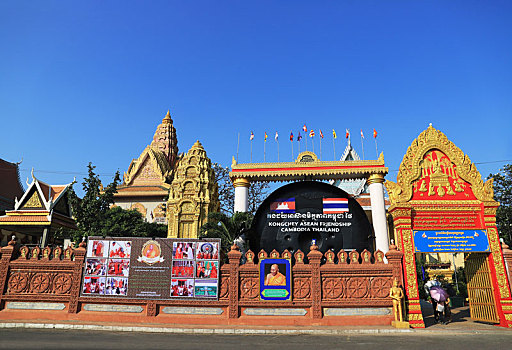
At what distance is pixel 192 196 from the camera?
2948cm

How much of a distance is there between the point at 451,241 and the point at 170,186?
88.2 feet

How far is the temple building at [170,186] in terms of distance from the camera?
29031 millimetres

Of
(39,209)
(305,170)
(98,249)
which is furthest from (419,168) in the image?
(39,209)

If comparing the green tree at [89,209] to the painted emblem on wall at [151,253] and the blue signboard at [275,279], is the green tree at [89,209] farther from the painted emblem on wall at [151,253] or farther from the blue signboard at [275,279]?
the blue signboard at [275,279]

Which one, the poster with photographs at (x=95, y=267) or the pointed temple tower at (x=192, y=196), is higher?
the pointed temple tower at (x=192, y=196)

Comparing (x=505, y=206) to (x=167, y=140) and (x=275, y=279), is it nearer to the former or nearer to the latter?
(x=275, y=279)

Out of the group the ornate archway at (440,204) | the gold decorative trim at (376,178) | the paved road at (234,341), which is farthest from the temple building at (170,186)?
the ornate archway at (440,204)

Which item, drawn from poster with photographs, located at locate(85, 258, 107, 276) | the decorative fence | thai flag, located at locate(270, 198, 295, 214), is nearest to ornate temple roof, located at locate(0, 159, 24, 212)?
the decorative fence

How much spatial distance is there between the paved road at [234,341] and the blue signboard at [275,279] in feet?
6.78

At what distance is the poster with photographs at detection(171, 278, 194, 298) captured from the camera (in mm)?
13609

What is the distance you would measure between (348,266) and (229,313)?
5.07 metres

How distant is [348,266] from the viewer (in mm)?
13742

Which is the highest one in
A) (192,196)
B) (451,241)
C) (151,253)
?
(192,196)

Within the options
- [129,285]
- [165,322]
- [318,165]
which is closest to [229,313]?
[165,322]
